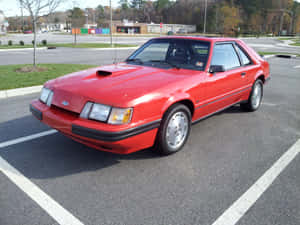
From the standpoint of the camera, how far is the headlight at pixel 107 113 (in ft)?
9.32

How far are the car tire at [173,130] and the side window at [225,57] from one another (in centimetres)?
106

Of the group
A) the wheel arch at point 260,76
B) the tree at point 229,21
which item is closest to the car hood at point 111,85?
the wheel arch at point 260,76

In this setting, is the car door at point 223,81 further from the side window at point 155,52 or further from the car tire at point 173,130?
the side window at point 155,52

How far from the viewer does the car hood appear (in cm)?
296

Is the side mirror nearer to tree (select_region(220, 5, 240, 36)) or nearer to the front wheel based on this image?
the front wheel

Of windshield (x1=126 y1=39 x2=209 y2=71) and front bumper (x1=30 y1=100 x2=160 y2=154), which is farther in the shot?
windshield (x1=126 y1=39 x2=209 y2=71)

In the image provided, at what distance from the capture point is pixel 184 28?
10288 cm

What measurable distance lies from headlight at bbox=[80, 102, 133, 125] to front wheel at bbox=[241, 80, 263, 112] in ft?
11.2

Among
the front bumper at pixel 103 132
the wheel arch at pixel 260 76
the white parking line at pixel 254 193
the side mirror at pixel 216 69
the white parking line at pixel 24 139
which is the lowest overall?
the white parking line at pixel 254 193

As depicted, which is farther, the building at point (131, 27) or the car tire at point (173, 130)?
the building at point (131, 27)

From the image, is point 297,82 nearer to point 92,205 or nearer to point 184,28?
point 92,205

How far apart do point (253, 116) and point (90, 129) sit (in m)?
3.77

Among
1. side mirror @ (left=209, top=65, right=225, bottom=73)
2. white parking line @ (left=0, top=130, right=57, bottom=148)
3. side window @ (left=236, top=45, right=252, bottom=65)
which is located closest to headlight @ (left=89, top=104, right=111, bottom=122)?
white parking line @ (left=0, top=130, right=57, bottom=148)

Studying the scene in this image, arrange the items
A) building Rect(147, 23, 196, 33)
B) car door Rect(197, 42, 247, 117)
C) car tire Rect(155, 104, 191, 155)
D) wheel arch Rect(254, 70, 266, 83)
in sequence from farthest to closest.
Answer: building Rect(147, 23, 196, 33), wheel arch Rect(254, 70, 266, 83), car door Rect(197, 42, 247, 117), car tire Rect(155, 104, 191, 155)
